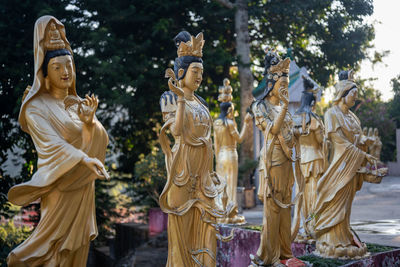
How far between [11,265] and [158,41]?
9430mm

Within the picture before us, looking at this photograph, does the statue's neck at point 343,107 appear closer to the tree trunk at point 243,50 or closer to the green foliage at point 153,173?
the green foliage at point 153,173

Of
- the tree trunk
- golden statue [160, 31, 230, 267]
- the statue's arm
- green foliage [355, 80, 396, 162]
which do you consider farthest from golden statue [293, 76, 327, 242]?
green foliage [355, 80, 396, 162]

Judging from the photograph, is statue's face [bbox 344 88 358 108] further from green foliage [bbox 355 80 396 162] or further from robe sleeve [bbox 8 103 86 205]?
green foliage [bbox 355 80 396 162]

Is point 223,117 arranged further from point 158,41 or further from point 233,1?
point 233,1

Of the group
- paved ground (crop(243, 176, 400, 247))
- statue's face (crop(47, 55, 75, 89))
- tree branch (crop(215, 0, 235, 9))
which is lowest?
paved ground (crop(243, 176, 400, 247))

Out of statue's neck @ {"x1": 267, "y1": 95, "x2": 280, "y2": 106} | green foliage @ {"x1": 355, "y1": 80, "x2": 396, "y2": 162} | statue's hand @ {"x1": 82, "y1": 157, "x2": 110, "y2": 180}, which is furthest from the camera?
green foliage @ {"x1": 355, "y1": 80, "x2": 396, "y2": 162}

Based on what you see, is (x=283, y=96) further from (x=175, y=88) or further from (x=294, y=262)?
(x=294, y=262)

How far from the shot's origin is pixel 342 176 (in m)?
5.50

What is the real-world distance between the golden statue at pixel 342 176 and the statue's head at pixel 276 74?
0.89 meters

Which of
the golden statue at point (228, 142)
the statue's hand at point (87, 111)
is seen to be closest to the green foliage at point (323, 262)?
the golden statue at point (228, 142)

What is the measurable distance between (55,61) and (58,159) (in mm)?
805

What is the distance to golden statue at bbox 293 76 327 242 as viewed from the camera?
21.4 feet

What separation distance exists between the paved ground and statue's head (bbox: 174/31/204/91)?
3719mm

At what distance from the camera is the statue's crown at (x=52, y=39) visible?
3.48 m
